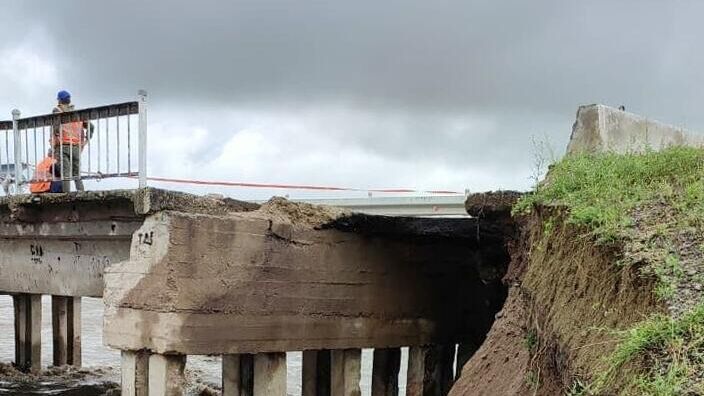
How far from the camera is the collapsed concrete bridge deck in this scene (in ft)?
25.3

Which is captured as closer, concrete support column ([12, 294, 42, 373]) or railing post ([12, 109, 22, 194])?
railing post ([12, 109, 22, 194])

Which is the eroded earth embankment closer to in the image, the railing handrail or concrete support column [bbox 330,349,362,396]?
concrete support column [bbox 330,349,362,396]

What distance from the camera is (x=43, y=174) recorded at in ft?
32.9

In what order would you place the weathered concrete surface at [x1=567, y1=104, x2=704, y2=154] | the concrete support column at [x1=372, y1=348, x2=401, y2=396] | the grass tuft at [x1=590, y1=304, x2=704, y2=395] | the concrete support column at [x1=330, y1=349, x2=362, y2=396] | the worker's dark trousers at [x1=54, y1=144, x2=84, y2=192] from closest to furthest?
the grass tuft at [x1=590, y1=304, x2=704, y2=395], the weathered concrete surface at [x1=567, y1=104, x2=704, y2=154], the worker's dark trousers at [x1=54, y1=144, x2=84, y2=192], the concrete support column at [x1=330, y1=349, x2=362, y2=396], the concrete support column at [x1=372, y1=348, x2=401, y2=396]

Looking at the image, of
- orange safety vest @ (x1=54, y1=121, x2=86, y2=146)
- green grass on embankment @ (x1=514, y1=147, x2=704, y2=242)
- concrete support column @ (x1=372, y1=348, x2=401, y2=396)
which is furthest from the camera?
concrete support column @ (x1=372, y1=348, x2=401, y2=396)

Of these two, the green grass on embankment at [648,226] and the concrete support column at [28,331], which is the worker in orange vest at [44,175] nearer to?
the green grass on embankment at [648,226]

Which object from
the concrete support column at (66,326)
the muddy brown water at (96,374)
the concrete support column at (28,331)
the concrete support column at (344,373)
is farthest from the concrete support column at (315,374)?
the concrete support column at (28,331)

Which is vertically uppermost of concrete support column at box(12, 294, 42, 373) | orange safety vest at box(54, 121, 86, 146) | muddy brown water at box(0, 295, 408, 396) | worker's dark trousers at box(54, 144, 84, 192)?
orange safety vest at box(54, 121, 86, 146)

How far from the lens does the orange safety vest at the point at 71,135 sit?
952cm

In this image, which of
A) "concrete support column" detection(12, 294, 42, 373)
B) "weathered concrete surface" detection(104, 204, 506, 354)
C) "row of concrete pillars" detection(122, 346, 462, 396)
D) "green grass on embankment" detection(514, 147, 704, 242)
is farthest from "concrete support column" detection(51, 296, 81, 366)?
"green grass on embankment" detection(514, 147, 704, 242)

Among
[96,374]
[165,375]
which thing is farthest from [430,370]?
[96,374]

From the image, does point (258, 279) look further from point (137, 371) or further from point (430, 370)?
point (430, 370)

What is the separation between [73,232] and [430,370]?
5.03m

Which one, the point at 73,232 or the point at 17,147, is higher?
the point at 17,147
